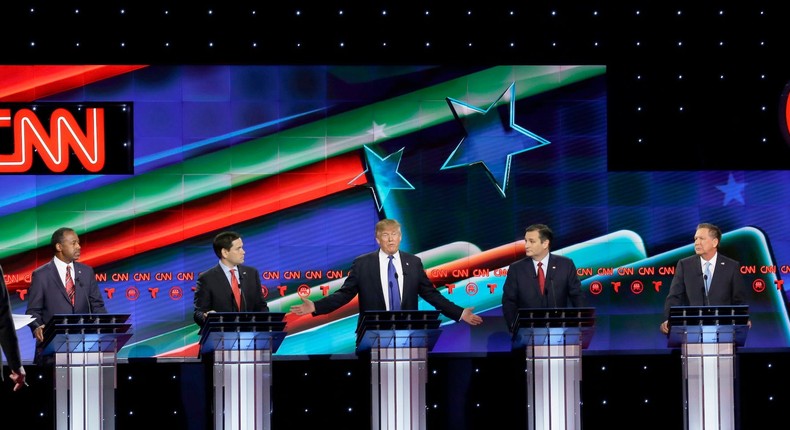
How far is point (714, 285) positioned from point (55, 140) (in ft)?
16.6

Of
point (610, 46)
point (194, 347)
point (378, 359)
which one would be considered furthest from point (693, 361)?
point (194, 347)

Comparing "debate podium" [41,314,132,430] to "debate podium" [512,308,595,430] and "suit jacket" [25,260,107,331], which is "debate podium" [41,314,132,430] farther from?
"debate podium" [512,308,595,430]

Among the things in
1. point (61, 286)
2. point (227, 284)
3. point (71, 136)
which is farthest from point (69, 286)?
point (71, 136)

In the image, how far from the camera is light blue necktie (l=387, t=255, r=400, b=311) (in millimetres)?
7609

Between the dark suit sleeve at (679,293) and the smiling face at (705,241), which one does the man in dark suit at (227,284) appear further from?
the smiling face at (705,241)

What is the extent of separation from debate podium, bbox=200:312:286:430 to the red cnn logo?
309 cm

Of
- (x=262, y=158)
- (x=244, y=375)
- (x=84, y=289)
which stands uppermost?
(x=262, y=158)

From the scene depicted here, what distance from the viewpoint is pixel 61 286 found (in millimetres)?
7656

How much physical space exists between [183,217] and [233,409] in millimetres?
2926

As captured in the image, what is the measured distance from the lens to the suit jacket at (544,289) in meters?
7.63

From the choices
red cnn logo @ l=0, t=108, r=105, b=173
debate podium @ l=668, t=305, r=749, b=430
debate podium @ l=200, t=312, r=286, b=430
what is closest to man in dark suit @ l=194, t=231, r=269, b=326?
debate podium @ l=200, t=312, r=286, b=430

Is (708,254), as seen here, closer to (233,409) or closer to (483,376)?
(483,376)

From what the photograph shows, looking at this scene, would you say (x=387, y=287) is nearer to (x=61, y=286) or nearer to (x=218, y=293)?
(x=218, y=293)

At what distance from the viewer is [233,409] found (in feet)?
21.9
